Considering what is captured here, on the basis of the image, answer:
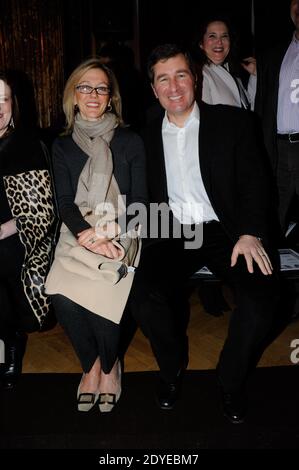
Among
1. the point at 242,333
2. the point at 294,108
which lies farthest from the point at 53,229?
the point at 294,108

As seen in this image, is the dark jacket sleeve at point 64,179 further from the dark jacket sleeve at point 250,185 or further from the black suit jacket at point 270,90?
the black suit jacket at point 270,90

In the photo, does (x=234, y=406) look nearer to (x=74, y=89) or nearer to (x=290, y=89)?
(x=74, y=89)

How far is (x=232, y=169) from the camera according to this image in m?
1.87

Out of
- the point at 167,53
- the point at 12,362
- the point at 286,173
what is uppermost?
the point at 167,53

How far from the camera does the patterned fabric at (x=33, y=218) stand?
1907 mm

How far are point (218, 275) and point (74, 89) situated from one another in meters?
1.09

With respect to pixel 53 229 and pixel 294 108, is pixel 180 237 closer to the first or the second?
pixel 53 229

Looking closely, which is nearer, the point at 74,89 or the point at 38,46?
the point at 74,89

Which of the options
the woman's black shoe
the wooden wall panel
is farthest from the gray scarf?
the wooden wall panel

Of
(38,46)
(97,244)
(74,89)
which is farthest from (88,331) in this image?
(38,46)

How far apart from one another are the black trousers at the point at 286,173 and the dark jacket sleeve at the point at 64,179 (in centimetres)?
127

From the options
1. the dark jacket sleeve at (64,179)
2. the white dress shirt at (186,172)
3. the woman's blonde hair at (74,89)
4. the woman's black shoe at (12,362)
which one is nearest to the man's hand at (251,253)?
the white dress shirt at (186,172)

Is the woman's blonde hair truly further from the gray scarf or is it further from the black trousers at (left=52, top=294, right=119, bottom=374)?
the black trousers at (left=52, top=294, right=119, bottom=374)

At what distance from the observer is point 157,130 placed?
6.47 feet
